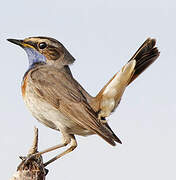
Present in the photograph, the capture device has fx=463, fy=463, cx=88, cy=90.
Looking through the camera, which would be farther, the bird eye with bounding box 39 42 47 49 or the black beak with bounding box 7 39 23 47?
the bird eye with bounding box 39 42 47 49

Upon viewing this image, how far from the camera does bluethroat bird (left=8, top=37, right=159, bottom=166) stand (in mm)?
7965

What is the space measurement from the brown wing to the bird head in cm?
26

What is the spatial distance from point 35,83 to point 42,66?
0.51m

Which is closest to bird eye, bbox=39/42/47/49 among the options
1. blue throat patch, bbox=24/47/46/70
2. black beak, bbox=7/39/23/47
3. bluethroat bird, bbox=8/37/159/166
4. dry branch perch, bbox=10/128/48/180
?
bluethroat bird, bbox=8/37/159/166

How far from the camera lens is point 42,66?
866 cm

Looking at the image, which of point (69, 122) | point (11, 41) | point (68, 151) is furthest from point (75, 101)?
point (11, 41)

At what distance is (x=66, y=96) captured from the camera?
26.8ft

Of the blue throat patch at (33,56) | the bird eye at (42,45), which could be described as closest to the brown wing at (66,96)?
the blue throat patch at (33,56)

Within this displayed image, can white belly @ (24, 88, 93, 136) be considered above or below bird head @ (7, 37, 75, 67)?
below

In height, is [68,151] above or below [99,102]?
below

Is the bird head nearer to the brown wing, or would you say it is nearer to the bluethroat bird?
the bluethroat bird

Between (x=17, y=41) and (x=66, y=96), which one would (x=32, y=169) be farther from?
(x=17, y=41)

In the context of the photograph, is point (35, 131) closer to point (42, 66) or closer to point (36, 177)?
point (36, 177)

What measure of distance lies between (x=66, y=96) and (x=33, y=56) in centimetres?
114
